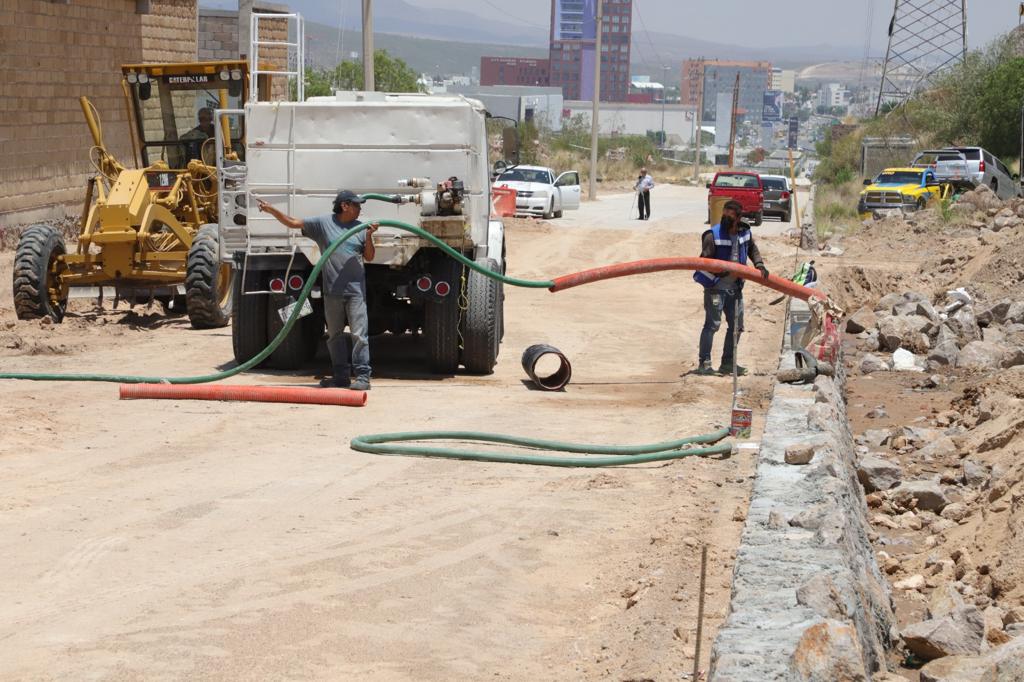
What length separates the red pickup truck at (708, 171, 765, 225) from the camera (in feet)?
131

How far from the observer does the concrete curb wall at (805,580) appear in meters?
4.71

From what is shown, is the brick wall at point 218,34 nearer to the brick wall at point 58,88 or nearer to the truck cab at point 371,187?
the brick wall at point 58,88

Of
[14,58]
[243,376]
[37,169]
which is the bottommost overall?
[243,376]

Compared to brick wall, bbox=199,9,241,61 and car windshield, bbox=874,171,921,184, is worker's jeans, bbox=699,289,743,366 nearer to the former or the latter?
car windshield, bbox=874,171,921,184

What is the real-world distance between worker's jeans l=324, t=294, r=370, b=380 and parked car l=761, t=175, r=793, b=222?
3231cm

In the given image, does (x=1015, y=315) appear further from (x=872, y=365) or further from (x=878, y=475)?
(x=878, y=475)

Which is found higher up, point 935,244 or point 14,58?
point 14,58

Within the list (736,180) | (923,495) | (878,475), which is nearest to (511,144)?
(878,475)

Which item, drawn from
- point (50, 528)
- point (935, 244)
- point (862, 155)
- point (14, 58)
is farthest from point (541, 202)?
point (50, 528)

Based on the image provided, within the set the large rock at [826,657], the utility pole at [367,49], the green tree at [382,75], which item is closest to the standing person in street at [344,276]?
the large rock at [826,657]

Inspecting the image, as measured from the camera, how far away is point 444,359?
13.4 meters

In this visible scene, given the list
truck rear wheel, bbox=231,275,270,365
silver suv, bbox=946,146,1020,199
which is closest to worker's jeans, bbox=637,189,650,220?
silver suv, bbox=946,146,1020,199

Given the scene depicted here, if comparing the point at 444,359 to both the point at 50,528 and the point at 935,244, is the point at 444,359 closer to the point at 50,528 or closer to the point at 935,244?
the point at 50,528

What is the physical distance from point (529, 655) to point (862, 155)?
182 feet
